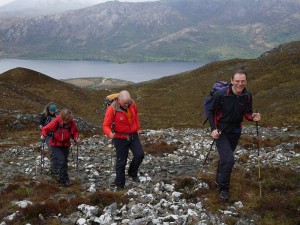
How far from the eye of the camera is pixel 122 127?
38.7 feet

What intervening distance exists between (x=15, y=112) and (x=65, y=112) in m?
30.9

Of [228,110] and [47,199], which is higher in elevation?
[228,110]

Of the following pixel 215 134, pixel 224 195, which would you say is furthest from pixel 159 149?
pixel 215 134

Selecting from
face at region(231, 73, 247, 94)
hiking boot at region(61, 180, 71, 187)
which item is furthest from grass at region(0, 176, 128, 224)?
face at region(231, 73, 247, 94)

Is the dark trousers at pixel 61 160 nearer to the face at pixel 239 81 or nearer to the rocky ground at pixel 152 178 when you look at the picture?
the rocky ground at pixel 152 178

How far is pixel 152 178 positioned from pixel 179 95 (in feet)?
209

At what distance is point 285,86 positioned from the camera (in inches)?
2263

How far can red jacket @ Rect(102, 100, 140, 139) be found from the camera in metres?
11.6

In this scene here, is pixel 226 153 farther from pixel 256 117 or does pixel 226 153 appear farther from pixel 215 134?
pixel 256 117

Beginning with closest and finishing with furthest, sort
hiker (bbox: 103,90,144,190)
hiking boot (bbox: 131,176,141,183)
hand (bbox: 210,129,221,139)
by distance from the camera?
hand (bbox: 210,129,221,139) < hiker (bbox: 103,90,144,190) < hiking boot (bbox: 131,176,141,183)

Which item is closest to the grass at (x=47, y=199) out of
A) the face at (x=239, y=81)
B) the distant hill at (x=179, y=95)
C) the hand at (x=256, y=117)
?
the hand at (x=256, y=117)

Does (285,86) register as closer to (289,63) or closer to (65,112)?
(289,63)

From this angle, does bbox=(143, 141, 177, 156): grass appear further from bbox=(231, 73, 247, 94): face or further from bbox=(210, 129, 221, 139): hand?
bbox=(231, 73, 247, 94): face

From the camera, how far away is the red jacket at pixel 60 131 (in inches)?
534
